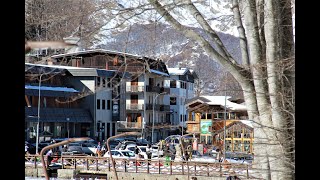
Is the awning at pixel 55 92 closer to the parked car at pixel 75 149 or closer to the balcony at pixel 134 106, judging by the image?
the parked car at pixel 75 149

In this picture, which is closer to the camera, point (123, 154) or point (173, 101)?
point (123, 154)

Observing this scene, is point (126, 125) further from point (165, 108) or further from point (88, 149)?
point (88, 149)

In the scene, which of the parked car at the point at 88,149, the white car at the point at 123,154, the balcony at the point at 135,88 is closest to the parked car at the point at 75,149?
the parked car at the point at 88,149

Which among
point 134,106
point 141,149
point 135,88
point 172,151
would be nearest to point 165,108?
point 134,106

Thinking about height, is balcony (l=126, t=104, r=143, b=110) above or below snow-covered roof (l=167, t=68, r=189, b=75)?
below

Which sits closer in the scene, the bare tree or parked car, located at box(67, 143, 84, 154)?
the bare tree

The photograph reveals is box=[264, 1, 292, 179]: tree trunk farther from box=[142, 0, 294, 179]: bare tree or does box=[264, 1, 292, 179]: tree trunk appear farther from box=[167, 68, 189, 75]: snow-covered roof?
box=[167, 68, 189, 75]: snow-covered roof

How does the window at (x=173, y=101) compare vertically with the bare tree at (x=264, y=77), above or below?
above

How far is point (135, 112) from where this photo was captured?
35.6 metres

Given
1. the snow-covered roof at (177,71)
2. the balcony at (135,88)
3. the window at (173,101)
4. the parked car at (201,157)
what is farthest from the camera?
the window at (173,101)

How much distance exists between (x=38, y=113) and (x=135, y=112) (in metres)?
10.1

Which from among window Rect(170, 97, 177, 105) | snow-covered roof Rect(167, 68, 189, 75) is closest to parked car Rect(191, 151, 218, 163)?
snow-covered roof Rect(167, 68, 189, 75)
